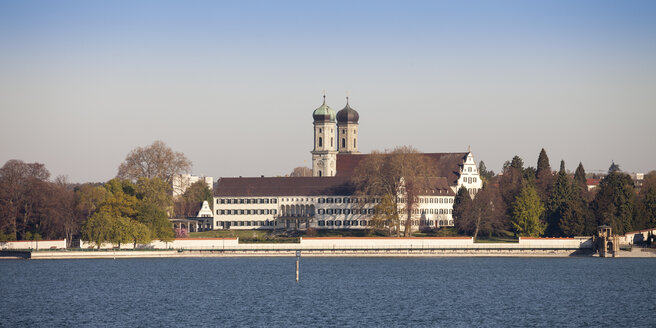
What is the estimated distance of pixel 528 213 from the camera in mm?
128625

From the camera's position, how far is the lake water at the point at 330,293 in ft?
209

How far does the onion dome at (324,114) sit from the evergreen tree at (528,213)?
57.1 metres

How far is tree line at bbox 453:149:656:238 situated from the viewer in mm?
122688

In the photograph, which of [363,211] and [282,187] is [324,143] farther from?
[363,211]

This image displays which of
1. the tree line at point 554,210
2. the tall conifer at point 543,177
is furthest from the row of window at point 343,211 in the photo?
the tall conifer at point 543,177

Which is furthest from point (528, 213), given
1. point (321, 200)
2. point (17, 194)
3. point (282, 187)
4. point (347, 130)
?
point (347, 130)

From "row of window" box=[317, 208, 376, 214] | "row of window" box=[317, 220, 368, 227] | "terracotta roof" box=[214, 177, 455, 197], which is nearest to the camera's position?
"row of window" box=[317, 208, 376, 214]

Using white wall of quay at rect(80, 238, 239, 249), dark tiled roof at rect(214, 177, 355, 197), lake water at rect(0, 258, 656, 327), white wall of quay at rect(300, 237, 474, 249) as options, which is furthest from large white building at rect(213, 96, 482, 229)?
lake water at rect(0, 258, 656, 327)

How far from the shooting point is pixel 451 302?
72.9 meters

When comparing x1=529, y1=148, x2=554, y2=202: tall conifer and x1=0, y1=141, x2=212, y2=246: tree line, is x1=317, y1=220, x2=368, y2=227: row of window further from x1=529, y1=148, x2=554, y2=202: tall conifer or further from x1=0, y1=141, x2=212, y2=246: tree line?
x1=0, y1=141, x2=212, y2=246: tree line

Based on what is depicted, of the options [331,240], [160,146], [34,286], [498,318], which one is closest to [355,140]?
[160,146]

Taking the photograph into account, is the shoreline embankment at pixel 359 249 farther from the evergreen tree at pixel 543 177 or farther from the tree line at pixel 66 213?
the evergreen tree at pixel 543 177

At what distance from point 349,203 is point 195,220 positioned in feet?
82.0

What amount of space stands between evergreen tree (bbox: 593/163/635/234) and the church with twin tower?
202 ft
